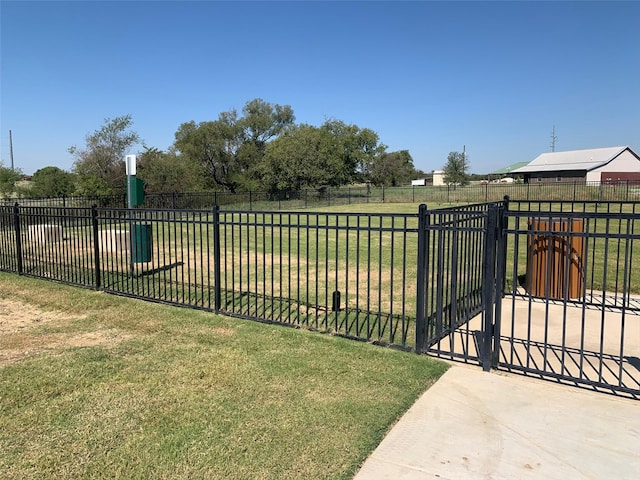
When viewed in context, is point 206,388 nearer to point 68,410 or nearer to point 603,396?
point 68,410

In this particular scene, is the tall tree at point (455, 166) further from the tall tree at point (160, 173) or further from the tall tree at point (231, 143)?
the tall tree at point (160, 173)

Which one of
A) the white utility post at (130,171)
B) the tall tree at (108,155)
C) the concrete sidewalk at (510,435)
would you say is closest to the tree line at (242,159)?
the tall tree at (108,155)

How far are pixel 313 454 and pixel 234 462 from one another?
0.49 meters

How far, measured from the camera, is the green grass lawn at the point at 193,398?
280 centimetres

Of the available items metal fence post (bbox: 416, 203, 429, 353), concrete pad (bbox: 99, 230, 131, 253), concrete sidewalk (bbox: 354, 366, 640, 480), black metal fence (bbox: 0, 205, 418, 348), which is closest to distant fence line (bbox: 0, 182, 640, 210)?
concrete pad (bbox: 99, 230, 131, 253)

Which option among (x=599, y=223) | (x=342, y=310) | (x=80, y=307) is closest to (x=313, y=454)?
(x=342, y=310)

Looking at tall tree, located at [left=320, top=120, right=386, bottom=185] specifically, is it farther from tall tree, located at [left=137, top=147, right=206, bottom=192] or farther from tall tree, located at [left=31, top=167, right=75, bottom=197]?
tall tree, located at [left=31, top=167, right=75, bottom=197]

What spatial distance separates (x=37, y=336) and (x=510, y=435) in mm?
4991

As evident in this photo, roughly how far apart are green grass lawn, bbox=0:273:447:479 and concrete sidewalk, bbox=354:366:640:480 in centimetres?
17

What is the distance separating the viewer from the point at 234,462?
2775 millimetres

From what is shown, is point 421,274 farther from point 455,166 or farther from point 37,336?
point 455,166

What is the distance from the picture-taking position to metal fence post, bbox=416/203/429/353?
4402 mm

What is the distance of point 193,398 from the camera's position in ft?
11.9

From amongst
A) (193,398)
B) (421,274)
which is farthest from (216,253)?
(421,274)
